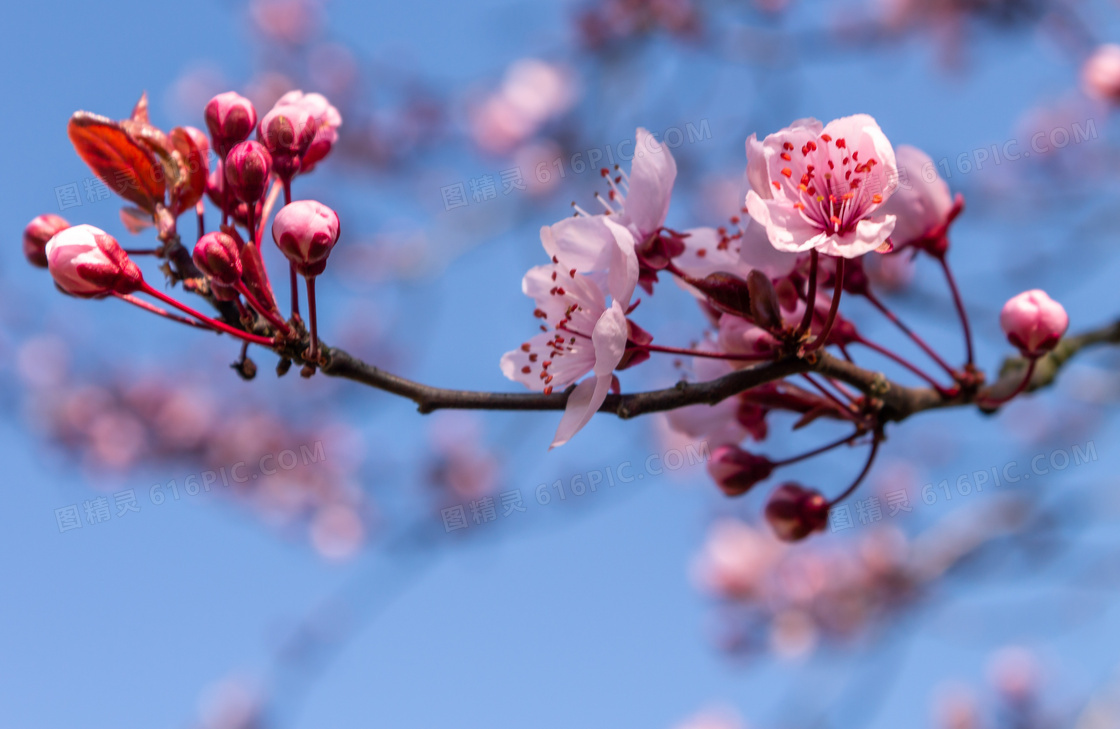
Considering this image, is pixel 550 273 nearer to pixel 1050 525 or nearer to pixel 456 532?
pixel 1050 525

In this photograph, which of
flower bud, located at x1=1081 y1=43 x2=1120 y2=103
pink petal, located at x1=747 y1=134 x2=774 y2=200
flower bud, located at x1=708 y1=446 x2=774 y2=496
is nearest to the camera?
pink petal, located at x1=747 y1=134 x2=774 y2=200

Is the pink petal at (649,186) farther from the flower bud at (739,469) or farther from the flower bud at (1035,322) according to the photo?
the flower bud at (1035,322)

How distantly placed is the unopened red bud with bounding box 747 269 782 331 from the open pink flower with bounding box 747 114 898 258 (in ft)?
0.22

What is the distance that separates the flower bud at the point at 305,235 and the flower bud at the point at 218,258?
2.8 inches

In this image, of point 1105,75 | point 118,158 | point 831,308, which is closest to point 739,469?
point 831,308

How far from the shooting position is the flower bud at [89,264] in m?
1.21

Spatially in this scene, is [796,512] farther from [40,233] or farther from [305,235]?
[40,233]

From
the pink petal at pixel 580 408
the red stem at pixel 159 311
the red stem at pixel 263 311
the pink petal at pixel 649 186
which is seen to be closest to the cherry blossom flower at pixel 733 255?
the pink petal at pixel 649 186

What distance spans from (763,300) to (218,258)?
0.75 metres

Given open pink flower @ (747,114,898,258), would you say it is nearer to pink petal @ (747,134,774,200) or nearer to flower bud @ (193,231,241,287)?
pink petal @ (747,134,774,200)

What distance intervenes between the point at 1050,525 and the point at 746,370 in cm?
299

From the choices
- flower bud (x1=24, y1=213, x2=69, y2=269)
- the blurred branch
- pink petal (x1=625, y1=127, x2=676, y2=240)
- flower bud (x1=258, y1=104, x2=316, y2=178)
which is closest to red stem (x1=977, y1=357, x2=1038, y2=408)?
the blurred branch

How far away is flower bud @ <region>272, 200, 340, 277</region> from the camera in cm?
118

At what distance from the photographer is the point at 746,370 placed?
1244 millimetres
